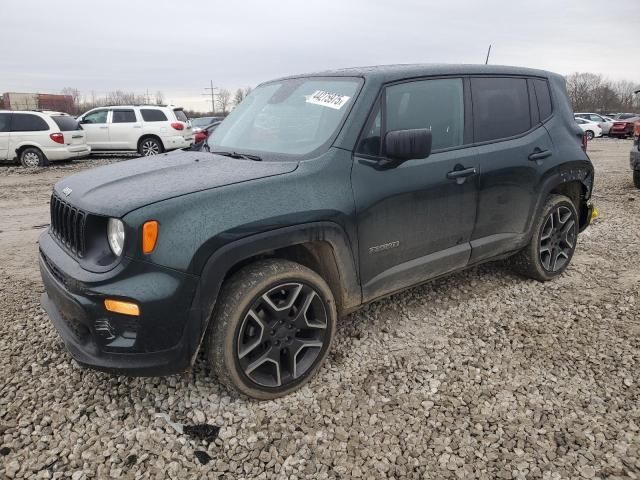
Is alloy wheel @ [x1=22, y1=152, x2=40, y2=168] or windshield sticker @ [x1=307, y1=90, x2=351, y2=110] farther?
alloy wheel @ [x1=22, y1=152, x2=40, y2=168]

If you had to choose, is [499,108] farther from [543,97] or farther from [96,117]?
[96,117]

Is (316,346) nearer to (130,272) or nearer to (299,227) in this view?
(299,227)

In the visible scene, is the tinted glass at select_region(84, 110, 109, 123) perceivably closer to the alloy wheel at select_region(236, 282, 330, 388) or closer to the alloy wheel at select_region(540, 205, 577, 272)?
the alloy wheel at select_region(540, 205, 577, 272)

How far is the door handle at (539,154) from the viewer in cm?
364

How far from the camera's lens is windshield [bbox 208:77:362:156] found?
282 centimetres

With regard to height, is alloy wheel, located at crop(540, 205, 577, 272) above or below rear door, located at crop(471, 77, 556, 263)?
below

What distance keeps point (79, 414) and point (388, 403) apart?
1.68 m

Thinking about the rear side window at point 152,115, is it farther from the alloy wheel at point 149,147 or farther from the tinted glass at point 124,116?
the alloy wheel at point 149,147

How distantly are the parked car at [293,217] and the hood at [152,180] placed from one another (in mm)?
13

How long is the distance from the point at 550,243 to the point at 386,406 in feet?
7.99

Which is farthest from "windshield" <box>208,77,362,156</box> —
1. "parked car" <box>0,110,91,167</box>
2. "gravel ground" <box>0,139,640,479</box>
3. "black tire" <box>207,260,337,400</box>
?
"parked car" <box>0,110,91,167</box>

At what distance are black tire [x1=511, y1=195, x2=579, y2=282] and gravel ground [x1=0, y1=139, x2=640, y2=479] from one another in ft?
1.37

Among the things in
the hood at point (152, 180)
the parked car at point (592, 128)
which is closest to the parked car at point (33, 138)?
the hood at point (152, 180)

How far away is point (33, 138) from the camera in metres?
12.4
